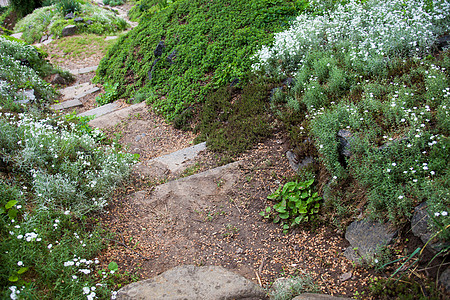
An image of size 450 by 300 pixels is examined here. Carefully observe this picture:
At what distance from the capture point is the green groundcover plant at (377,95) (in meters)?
3.34

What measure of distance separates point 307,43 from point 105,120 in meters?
5.30

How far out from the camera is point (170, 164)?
595cm

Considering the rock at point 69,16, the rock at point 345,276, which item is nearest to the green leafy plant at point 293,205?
the rock at point 345,276

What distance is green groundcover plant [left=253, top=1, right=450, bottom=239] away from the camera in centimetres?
334

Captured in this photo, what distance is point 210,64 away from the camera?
7.80m

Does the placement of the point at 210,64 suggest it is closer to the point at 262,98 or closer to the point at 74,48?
the point at 262,98

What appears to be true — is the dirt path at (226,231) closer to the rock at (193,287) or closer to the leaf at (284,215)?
the leaf at (284,215)

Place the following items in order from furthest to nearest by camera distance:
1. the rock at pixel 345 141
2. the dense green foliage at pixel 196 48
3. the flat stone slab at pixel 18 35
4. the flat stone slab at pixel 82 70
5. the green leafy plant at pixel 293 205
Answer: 1. the flat stone slab at pixel 18 35
2. the flat stone slab at pixel 82 70
3. the dense green foliage at pixel 196 48
4. the green leafy plant at pixel 293 205
5. the rock at pixel 345 141

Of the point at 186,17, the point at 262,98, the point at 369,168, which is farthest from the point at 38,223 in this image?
the point at 186,17

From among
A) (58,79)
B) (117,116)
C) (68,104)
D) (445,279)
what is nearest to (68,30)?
(58,79)

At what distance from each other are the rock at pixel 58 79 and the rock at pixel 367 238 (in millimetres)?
11186

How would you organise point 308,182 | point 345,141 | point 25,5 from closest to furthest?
point 345,141
point 308,182
point 25,5

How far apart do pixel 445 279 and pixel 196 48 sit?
24.4 feet

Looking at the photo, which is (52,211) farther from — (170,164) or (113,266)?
(170,164)
